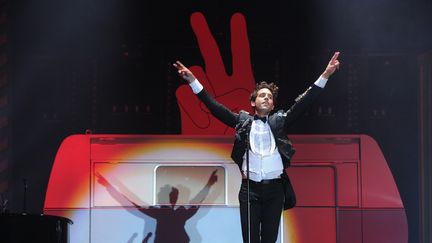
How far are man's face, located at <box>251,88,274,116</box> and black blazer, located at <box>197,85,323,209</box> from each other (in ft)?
0.23

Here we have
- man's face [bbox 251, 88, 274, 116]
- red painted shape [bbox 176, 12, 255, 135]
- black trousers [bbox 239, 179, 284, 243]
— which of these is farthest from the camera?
red painted shape [bbox 176, 12, 255, 135]

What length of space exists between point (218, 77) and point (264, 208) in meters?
1.98

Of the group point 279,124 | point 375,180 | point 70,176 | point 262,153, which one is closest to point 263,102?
point 279,124

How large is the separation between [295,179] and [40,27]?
2.69 metres

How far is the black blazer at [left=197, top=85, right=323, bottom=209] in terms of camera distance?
534 cm

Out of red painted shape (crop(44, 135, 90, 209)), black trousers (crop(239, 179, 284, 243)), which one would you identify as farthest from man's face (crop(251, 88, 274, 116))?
red painted shape (crop(44, 135, 90, 209))

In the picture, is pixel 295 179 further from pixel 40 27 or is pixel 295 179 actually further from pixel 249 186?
pixel 40 27

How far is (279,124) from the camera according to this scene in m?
5.42

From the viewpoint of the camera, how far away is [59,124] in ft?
22.9

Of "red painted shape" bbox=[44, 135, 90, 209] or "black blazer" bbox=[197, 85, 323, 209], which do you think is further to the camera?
"red painted shape" bbox=[44, 135, 90, 209]

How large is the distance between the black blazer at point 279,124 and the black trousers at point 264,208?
86 mm

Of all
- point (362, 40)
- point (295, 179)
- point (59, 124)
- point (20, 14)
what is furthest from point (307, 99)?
point (20, 14)

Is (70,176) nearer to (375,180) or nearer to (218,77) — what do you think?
(218,77)

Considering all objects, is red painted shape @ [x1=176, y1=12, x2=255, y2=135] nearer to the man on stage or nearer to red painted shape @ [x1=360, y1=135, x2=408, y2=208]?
red painted shape @ [x1=360, y1=135, x2=408, y2=208]
